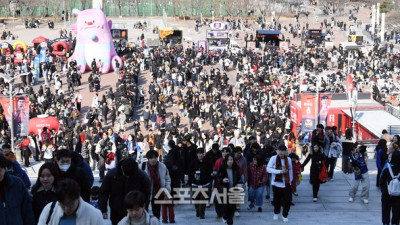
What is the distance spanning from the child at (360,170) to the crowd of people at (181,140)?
0.02 meters

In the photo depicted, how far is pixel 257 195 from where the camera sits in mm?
12125

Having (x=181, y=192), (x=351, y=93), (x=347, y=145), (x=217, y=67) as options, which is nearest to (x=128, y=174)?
(x=181, y=192)

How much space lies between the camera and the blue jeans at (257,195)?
474 inches

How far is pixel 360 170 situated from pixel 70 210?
7.71m

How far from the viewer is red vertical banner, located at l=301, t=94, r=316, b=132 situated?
22328mm

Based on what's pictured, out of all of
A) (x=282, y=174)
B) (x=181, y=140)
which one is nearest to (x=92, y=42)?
(x=181, y=140)

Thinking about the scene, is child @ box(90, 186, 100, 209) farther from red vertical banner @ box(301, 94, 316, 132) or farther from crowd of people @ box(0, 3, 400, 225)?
red vertical banner @ box(301, 94, 316, 132)

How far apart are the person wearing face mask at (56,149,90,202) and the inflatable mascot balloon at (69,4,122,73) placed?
29.4 m

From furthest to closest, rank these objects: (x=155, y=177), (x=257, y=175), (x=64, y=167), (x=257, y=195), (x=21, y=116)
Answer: (x=21, y=116)
(x=257, y=195)
(x=257, y=175)
(x=155, y=177)
(x=64, y=167)

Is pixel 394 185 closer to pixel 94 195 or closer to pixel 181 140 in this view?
pixel 94 195

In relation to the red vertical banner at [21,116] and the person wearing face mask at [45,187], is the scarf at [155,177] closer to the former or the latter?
the person wearing face mask at [45,187]

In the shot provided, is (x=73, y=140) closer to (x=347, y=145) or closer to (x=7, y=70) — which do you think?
(x=347, y=145)

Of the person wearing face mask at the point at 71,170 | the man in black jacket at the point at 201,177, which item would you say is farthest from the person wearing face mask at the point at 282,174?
the person wearing face mask at the point at 71,170

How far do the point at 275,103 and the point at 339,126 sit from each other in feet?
13.0
